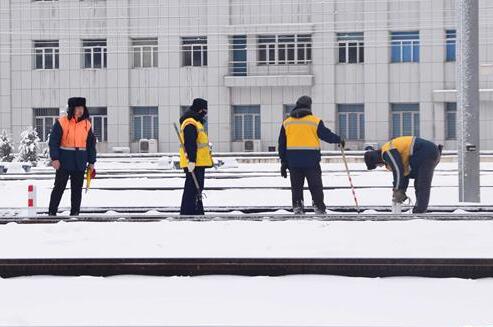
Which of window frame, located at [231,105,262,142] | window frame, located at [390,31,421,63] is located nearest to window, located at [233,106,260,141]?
window frame, located at [231,105,262,142]

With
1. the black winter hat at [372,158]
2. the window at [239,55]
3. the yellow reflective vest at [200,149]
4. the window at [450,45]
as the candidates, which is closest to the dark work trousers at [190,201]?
the yellow reflective vest at [200,149]

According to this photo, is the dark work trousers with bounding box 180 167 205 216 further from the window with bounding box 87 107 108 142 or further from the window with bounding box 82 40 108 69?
the window with bounding box 82 40 108 69

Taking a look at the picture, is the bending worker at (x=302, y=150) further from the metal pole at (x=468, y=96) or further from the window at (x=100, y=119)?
the window at (x=100, y=119)

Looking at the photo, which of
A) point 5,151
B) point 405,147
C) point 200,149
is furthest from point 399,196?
point 5,151

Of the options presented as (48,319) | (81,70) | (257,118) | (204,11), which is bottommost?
(48,319)

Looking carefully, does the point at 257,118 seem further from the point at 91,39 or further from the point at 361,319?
the point at 361,319

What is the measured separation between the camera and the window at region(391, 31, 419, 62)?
1718 inches

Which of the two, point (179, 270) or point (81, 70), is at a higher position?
point (81, 70)

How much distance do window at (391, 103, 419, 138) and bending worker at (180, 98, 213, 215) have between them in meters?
34.4

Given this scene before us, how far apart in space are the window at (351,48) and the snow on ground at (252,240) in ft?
120

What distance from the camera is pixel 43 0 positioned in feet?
150

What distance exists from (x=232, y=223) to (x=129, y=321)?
3.36m

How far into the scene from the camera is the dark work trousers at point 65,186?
10.5 meters

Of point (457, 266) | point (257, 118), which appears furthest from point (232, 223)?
point (257, 118)
